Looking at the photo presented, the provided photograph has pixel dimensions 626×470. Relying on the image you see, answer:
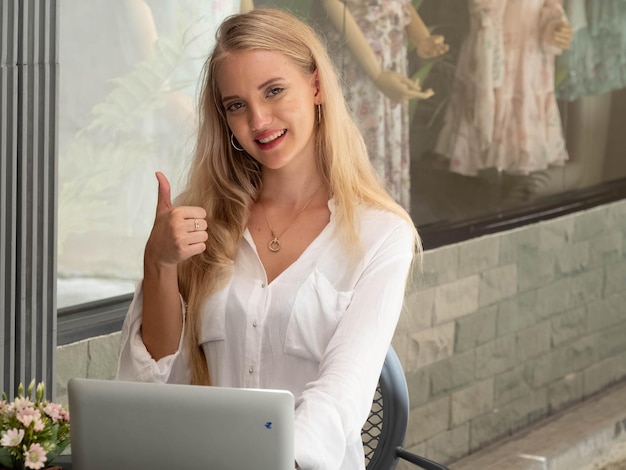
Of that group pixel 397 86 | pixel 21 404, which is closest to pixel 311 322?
pixel 21 404

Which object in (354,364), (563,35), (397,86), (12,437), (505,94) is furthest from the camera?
(563,35)

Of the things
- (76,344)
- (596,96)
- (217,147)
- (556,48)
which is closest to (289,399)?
(217,147)

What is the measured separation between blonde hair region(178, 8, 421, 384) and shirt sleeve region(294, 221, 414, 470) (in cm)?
8

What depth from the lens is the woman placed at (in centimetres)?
186

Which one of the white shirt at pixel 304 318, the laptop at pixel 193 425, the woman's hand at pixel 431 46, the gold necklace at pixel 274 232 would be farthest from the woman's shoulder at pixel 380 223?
the woman's hand at pixel 431 46

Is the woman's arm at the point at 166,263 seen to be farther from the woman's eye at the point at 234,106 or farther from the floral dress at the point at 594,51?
the floral dress at the point at 594,51

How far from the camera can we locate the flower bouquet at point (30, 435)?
4.84 ft

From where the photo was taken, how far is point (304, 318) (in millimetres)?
1897

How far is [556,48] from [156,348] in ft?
10.3

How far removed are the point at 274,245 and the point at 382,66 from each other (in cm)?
182

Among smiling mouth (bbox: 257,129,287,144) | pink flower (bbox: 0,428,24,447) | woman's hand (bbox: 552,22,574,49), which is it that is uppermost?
woman's hand (bbox: 552,22,574,49)

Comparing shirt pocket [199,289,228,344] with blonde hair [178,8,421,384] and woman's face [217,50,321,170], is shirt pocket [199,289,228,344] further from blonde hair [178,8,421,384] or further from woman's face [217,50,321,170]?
woman's face [217,50,321,170]

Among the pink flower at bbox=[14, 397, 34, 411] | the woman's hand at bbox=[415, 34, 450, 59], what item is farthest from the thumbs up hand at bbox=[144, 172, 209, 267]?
the woman's hand at bbox=[415, 34, 450, 59]

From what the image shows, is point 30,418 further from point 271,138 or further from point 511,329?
point 511,329
